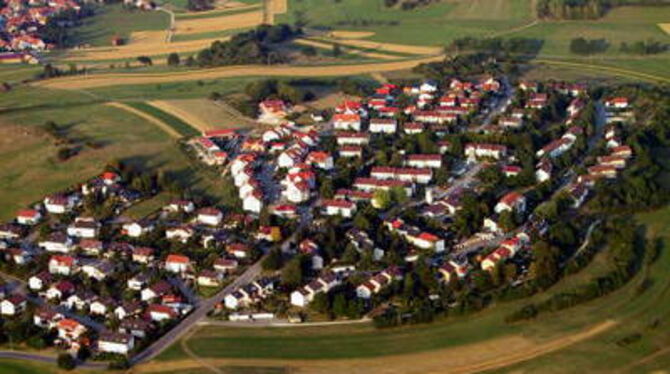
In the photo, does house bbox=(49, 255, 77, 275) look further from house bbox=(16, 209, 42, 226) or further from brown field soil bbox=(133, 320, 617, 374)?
brown field soil bbox=(133, 320, 617, 374)

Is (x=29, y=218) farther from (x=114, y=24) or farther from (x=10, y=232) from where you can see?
(x=114, y=24)

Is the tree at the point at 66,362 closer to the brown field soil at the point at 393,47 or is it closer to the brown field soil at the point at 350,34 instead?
the brown field soil at the point at 393,47

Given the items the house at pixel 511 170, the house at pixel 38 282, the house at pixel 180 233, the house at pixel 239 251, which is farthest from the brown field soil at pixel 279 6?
the house at pixel 38 282

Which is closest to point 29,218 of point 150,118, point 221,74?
point 150,118

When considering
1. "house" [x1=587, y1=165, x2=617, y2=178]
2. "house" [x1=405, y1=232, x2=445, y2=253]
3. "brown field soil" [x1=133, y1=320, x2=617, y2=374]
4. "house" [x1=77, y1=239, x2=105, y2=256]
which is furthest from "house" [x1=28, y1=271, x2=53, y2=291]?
"house" [x1=587, y1=165, x2=617, y2=178]

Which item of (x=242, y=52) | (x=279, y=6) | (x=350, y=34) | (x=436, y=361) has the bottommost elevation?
(x=436, y=361)
